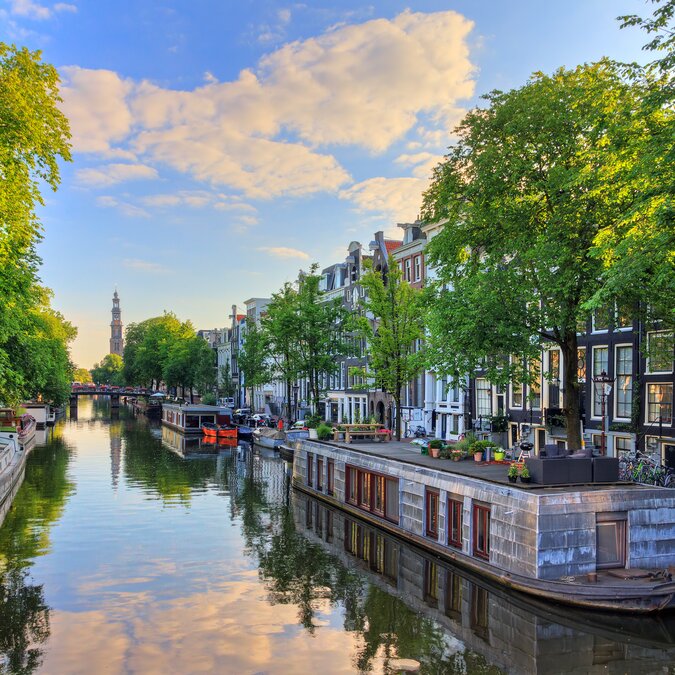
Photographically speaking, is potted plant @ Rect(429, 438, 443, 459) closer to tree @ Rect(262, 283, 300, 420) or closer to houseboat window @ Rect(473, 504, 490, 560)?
houseboat window @ Rect(473, 504, 490, 560)

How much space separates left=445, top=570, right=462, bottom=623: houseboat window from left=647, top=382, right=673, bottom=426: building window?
47.2 feet

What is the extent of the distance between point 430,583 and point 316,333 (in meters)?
41.1

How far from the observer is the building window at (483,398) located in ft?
144

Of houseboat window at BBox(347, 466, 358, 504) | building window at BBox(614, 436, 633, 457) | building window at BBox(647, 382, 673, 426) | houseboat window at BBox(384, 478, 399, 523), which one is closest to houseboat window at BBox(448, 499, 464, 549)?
houseboat window at BBox(384, 478, 399, 523)

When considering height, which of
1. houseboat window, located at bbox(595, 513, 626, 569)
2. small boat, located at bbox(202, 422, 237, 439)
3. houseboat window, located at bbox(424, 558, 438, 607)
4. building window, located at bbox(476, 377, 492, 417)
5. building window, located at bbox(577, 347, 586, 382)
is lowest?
small boat, located at bbox(202, 422, 237, 439)

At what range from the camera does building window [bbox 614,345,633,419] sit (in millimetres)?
32656

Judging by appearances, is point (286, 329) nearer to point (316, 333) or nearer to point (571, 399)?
point (316, 333)

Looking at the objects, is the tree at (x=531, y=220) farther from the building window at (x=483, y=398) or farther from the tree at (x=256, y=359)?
the tree at (x=256, y=359)

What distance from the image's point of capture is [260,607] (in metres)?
19.0

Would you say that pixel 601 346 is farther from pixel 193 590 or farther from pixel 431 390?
pixel 193 590

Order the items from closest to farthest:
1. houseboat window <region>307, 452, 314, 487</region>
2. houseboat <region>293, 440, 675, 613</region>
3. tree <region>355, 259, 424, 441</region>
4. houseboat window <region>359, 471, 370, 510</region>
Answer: houseboat <region>293, 440, 675, 613</region>
houseboat window <region>359, 471, 370, 510</region>
houseboat window <region>307, 452, 314, 487</region>
tree <region>355, 259, 424, 441</region>

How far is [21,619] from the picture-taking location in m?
17.9

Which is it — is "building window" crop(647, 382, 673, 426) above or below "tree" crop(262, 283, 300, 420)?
below

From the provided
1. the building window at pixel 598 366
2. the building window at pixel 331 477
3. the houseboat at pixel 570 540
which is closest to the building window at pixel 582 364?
the building window at pixel 598 366
